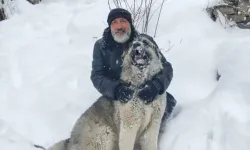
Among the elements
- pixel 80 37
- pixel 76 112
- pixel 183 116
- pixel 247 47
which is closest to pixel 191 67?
pixel 247 47

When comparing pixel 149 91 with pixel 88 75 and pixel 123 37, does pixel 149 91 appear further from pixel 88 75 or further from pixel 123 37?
pixel 88 75

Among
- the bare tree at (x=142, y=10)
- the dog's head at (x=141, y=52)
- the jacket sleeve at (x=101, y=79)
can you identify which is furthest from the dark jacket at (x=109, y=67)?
the bare tree at (x=142, y=10)

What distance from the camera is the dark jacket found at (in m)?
4.25

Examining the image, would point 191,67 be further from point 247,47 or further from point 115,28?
point 115,28

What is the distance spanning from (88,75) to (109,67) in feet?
4.62

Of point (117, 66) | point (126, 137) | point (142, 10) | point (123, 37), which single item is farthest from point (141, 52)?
point (142, 10)

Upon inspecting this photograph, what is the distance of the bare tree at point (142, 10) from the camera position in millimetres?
6555

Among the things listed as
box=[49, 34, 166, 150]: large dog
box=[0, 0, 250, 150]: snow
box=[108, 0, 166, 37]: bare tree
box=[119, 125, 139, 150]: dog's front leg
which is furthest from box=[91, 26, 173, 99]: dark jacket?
box=[108, 0, 166, 37]: bare tree

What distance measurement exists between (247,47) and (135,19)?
185 centimetres

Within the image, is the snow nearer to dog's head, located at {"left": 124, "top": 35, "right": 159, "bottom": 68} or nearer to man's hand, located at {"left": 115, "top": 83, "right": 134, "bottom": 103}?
man's hand, located at {"left": 115, "top": 83, "right": 134, "bottom": 103}

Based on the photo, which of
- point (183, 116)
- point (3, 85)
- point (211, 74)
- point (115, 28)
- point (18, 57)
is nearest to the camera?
point (115, 28)

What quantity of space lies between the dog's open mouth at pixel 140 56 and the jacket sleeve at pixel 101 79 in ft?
1.04

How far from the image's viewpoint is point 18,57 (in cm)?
647

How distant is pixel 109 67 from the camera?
449 cm
